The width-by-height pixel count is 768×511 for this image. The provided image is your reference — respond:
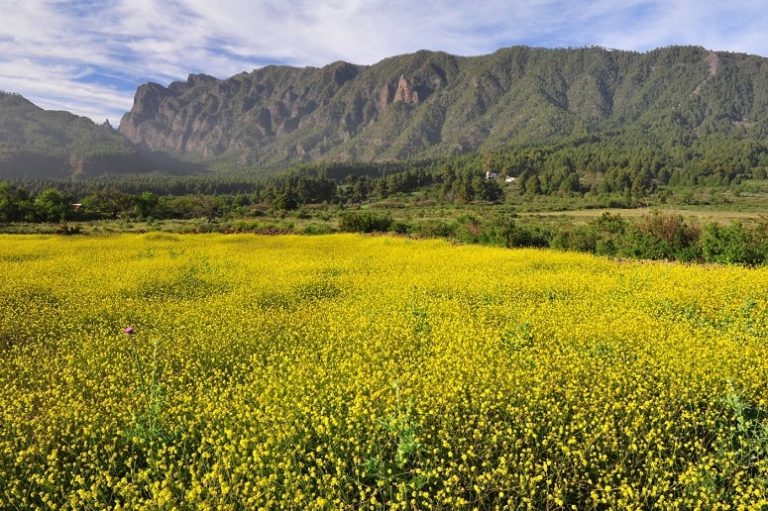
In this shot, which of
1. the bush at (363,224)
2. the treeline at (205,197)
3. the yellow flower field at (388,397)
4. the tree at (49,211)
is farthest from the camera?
the treeline at (205,197)

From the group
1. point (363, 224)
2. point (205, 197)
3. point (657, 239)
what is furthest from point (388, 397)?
point (205, 197)

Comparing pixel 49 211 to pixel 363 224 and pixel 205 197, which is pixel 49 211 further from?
pixel 363 224

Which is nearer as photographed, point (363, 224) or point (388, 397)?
point (388, 397)

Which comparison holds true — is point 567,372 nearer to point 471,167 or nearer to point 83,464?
point 83,464

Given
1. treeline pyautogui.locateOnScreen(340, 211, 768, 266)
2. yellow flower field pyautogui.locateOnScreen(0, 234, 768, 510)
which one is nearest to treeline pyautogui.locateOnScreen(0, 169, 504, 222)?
treeline pyautogui.locateOnScreen(340, 211, 768, 266)

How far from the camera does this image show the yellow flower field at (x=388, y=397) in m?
4.88

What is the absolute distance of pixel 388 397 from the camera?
6.34 m

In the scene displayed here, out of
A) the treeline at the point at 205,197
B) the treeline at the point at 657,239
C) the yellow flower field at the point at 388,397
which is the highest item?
the treeline at the point at 205,197

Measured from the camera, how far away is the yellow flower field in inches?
192

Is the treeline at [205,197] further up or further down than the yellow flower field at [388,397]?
further up

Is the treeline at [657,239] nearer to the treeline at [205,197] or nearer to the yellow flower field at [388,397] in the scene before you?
the yellow flower field at [388,397]

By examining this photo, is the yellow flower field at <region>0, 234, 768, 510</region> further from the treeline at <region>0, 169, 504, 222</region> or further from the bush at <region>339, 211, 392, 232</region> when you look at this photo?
the treeline at <region>0, 169, 504, 222</region>

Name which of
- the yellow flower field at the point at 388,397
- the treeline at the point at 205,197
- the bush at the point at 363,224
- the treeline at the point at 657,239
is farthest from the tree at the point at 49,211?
the yellow flower field at the point at 388,397

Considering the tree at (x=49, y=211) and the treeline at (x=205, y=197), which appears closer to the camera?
the tree at (x=49, y=211)
